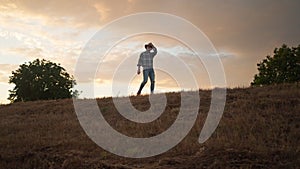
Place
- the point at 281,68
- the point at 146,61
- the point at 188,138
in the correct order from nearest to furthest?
1. the point at 188,138
2. the point at 146,61
3. the point at 281,68

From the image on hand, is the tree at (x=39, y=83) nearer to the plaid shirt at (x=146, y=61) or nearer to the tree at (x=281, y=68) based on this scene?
the tree at (x=281, y=68)

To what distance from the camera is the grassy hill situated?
9758mm

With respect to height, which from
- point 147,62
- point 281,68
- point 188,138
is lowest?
point 188,138

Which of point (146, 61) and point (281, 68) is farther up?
point (281, 68)

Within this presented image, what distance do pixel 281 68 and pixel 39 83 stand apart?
3007 centimetres

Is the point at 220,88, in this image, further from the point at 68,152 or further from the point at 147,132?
the point at 68,152

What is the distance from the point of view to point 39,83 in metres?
50.8

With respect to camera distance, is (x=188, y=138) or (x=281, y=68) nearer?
(x=188, y=138)

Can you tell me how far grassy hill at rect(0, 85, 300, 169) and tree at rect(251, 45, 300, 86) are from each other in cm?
3208

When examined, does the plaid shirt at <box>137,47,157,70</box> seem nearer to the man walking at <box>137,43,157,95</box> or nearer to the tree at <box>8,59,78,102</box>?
the man walking at <box>137,43,157,95</box>

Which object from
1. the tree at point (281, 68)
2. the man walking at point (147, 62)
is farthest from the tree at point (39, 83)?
the man walking at point (147, 62)

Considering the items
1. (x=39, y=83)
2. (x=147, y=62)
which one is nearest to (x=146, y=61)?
(x=147, y=62)

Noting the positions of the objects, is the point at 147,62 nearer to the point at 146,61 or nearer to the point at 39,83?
the point at 146,61

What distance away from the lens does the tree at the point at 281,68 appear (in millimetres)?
48812
